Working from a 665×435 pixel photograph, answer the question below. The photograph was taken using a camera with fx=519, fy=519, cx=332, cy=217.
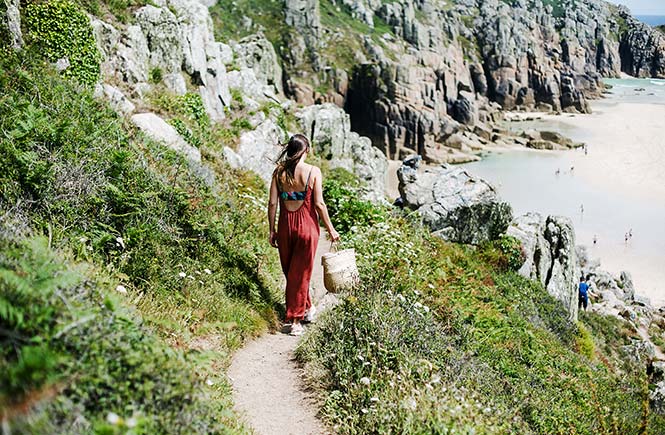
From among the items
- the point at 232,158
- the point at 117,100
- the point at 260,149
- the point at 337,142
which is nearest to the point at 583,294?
Answer: the point at 337,142

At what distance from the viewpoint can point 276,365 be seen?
5.83 meters

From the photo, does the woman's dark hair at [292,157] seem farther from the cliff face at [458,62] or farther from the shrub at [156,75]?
the cliff face at [458,62]

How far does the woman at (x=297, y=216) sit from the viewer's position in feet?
21.0

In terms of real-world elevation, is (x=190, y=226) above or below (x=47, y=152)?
below

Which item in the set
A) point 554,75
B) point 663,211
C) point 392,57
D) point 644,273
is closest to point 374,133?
point 392,57

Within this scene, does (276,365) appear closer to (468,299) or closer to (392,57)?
(468,299)

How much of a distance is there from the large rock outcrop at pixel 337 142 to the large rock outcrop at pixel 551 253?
7809 mm

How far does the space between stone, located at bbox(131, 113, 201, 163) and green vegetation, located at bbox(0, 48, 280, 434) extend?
119cm

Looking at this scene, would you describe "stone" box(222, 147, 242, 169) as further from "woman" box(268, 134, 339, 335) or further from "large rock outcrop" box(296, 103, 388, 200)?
"large rock outcrop" box(296, 103, 388, 200)

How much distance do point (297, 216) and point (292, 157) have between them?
30.0 inches

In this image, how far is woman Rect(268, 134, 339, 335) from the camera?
6406mm

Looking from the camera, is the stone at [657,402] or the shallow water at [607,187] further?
the shallow water at [607,187]

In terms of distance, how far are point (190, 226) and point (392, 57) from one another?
7455 centimetres

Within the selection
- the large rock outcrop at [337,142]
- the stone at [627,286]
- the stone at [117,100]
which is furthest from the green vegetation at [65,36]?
the stone at [627,286]
